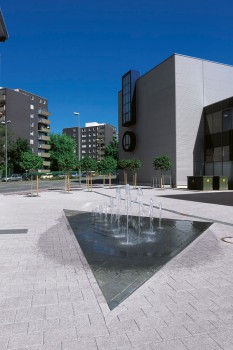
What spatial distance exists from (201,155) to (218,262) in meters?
30.6

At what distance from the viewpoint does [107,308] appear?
3.52 m

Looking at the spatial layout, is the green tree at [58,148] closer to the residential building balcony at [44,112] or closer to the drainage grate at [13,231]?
the residential building balcony at [44,112]

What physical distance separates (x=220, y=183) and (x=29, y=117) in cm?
6493

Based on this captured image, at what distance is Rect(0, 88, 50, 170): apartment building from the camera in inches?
2916

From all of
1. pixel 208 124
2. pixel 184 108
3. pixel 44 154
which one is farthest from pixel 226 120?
pixel 44 154

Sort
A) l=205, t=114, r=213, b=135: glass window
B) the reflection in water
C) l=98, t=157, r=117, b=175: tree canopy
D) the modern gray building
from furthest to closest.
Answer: l=98, t=157, r=117, b=175: tree canopy < l=205, t=114, r=213, b=135: glass window < the modern gray building < the reflection in water

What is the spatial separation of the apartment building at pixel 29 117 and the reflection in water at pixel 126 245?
2632 inches

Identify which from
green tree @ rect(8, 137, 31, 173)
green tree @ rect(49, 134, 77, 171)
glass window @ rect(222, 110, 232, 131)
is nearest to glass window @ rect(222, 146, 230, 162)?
glass window @ rect(222, 110, 232, 131)

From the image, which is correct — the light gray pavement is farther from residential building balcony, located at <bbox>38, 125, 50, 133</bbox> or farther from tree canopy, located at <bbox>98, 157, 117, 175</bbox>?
residential building balcony, located at <bbox>38, 125, 50, 133</bbox>

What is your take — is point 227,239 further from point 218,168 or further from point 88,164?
point 218,168

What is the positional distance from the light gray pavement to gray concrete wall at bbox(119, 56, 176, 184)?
2893cm

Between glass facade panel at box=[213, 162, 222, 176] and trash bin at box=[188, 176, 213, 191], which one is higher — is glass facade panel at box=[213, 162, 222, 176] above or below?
above

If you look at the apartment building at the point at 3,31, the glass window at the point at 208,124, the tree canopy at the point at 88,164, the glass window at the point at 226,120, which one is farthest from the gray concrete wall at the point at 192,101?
the apartment building at the point at 3,31

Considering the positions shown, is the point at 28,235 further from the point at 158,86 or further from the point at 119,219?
the point at 158,86
